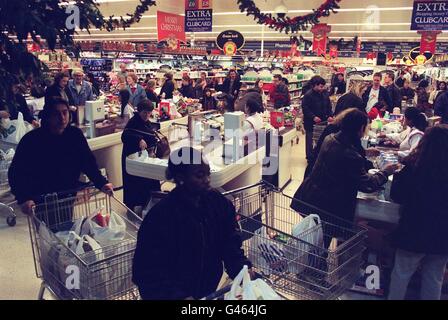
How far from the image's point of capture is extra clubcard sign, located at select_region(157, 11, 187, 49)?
12.4 metres

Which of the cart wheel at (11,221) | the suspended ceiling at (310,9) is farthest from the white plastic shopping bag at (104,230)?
the suspended ceiling at (310,9)

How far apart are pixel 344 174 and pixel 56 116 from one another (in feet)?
7.63

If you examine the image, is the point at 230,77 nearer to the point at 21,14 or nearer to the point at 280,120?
the point at 280,120

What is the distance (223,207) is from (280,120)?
463 cm

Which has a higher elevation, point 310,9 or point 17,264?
point 310,9

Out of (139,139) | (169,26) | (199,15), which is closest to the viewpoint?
(139,139)

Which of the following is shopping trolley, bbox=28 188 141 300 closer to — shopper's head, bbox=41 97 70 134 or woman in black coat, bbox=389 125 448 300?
shopper's head, bbox=41 97 70 134

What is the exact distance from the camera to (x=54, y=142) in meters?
3.52

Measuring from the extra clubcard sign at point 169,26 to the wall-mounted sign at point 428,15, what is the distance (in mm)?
6522

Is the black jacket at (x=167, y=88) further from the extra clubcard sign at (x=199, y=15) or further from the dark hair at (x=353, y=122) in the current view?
the dark hair at (x=353, y=122)

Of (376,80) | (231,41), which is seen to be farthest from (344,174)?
(231,41)

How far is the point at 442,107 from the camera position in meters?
9.00

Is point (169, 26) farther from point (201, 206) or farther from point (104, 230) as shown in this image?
point (201, 206)

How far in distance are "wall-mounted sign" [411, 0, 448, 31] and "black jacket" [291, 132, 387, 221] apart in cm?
803
